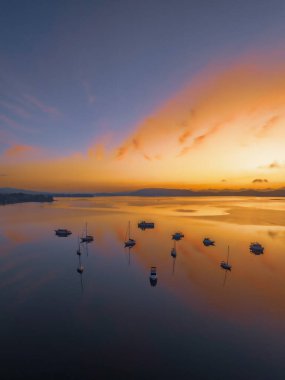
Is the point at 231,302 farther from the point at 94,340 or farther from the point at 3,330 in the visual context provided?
the point at 3,330

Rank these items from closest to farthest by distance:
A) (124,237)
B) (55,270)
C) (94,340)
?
(94,340) → (55,270) → (124,237)

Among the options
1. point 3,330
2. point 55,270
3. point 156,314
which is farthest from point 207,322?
point 55,270

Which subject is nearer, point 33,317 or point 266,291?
point 33,317

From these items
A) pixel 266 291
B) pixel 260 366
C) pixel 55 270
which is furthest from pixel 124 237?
pixel 260 366

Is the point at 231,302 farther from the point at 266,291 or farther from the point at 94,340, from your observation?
the point at 94,340

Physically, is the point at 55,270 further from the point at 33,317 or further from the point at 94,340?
the point at 94,340

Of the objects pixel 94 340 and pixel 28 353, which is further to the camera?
pixel 94 340

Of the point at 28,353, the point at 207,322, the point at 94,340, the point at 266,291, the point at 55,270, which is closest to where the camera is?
the point at 28,353

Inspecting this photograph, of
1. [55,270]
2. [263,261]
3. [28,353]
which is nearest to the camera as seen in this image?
[28,353]

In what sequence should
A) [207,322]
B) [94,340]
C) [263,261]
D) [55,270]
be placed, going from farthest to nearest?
[263,261], [55,270], [207,322], [94,340]
